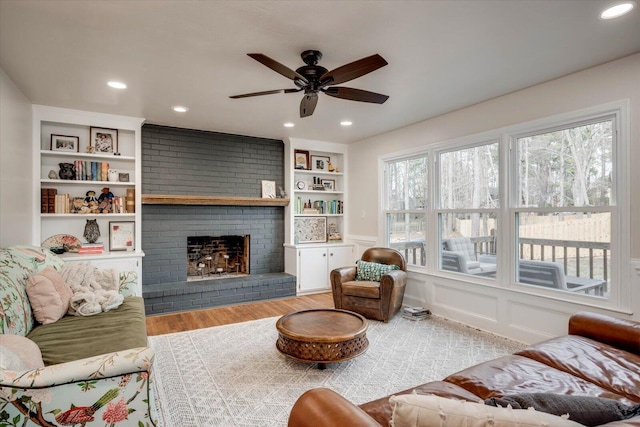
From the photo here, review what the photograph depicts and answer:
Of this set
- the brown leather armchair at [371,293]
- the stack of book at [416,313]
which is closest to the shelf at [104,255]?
the brown leather armchair at [371,293]

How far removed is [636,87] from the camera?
2.60 m

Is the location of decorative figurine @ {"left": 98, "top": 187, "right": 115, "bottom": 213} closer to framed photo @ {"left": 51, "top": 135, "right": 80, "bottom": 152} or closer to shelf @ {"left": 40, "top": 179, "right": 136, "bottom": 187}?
shelf @ {"left": 40, "top": 179, "right": 136, "bottom": 187}

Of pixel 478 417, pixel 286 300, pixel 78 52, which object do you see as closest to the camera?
pixel 478 417

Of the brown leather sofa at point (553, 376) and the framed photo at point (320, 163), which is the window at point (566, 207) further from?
the framed photo at point (320, 163)

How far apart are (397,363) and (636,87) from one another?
114 inches

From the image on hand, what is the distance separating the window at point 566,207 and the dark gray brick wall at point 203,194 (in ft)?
10.9

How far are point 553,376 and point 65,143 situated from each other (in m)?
5.21

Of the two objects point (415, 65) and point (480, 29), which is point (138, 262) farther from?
point (480, 29)

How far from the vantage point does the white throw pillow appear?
2.73 feet

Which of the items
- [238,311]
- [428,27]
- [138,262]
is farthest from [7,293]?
[428,27]

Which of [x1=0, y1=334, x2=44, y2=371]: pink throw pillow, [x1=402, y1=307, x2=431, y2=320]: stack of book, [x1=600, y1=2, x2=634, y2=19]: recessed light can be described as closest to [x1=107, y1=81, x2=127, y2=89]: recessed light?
[x1=0, y1=334, x2=44, y2=371]: pink throw pillow

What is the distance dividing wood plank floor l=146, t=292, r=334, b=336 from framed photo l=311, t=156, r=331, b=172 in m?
2.22

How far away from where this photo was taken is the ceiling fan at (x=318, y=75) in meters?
2.22

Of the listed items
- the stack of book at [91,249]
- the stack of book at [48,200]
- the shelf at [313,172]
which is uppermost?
the shelf at [313,172]
